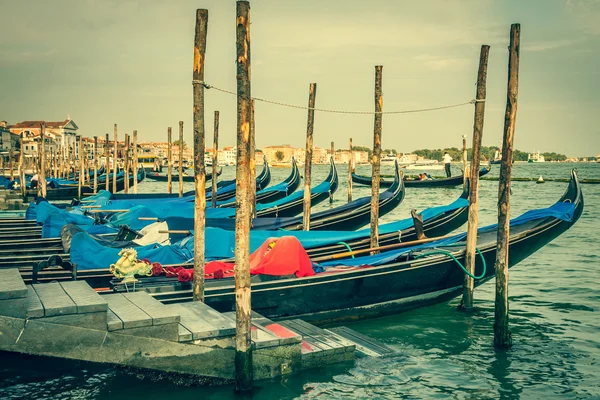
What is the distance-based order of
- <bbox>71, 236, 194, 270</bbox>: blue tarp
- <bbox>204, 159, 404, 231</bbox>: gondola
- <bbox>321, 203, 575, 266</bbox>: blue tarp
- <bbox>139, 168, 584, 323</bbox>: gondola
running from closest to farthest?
<bbox>139, 168, 584, 323</bbox>: gondola < <bbox>71, 236, 194, 270</bbox>: blue tarp < <bbox>321, 203, 575, 266</bbox>: blue tarp < <bbox>204, 159, 404, 231</bbox>: gondola

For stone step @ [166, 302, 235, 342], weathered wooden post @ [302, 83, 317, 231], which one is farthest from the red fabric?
weathered wooden post @ [302, 83, 317, 231]

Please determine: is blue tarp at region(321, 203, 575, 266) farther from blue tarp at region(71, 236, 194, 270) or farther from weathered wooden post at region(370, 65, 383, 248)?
blue tarp at region(71, 236, 194, 270)

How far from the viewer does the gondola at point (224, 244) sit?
21.9 ft

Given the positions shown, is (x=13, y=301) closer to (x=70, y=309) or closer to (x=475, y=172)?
(x=70, y=309)

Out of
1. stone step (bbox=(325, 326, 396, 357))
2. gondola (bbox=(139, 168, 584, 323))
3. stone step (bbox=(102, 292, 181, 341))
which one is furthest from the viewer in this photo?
gondola (bbox=(139, 168, 584, 323))

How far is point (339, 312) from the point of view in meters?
7.16

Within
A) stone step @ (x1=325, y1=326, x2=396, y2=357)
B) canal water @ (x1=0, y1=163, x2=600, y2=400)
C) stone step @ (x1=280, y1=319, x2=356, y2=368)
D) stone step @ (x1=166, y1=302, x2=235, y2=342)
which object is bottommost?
canal water @ (x1=0, y1=163, x2=600, y2=400)

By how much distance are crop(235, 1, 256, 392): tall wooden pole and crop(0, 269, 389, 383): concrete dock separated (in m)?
0.18

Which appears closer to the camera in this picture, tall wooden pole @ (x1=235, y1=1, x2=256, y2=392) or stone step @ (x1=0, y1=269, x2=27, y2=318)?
stone step @ (x1=0, y1=269, x2=27, y2=318)

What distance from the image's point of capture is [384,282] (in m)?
7.37

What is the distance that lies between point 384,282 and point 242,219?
3.00 meters

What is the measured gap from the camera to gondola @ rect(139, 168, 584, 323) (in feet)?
21.7

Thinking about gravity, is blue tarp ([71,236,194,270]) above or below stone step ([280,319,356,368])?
above

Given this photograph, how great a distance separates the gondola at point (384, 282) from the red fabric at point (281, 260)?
80 mm
